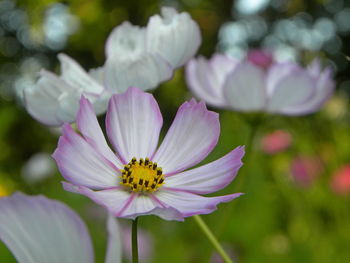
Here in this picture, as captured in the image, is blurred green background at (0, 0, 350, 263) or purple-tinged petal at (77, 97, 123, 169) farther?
blurred green background at (0, 0, 350, 263)

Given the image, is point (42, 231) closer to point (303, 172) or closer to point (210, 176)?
point (210, 176)

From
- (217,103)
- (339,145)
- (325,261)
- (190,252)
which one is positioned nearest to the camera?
(217,103)

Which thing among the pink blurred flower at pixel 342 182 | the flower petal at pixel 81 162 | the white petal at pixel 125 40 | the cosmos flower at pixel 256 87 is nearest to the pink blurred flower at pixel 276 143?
the pink blurred flower at pixel 342 182

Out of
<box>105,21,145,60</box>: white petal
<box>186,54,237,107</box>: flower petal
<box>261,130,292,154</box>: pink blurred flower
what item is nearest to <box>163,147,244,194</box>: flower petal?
<box>105,21,145,60</box>: white petal

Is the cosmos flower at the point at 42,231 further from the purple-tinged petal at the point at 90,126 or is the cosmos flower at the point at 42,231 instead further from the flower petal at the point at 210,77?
the flower petal at the point at 210,77

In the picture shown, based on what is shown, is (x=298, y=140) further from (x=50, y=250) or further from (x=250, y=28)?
(x=250, y=28)

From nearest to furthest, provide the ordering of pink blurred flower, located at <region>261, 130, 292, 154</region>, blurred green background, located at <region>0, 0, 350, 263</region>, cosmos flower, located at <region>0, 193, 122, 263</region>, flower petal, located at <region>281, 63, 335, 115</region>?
cosmos flower, located at <region>0, 193, 122, 263</region>, flower petal, located at <region>281, 63, 335, 115</region>, blurred green background, located at <region>0, 0, 350, 263</region>, pink blurred flower, located at <region>261, 130, 292, 154</region>

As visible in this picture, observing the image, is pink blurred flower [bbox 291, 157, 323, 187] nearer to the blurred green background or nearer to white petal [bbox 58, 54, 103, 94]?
the blurred green background

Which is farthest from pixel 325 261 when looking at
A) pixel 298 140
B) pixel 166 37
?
pixel 298 140
